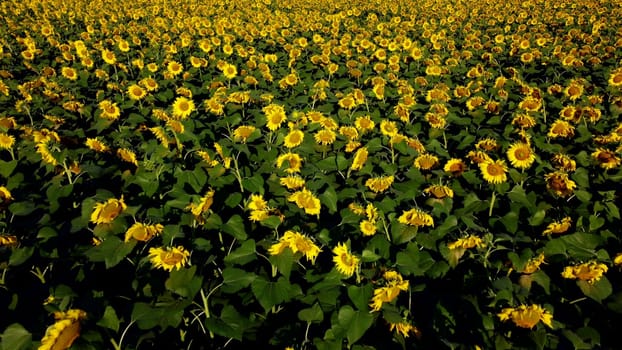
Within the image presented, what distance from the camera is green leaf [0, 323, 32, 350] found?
197cm

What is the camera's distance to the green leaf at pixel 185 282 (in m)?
2.61

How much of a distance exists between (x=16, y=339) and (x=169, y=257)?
946mm

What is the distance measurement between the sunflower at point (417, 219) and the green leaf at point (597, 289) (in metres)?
1.16

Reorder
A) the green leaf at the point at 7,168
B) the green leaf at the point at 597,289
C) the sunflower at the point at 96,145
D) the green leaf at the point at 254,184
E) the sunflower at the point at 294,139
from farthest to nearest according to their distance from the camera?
the sunflower at the point at 294,139, the sunflower at the point at 96,145, the green leaf at the point at 7,168, the green leaf at the point at 254,184, the green leaf at the point at 597,289

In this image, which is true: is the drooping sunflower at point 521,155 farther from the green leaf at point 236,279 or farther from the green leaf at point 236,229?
the green leaf at point 236,279

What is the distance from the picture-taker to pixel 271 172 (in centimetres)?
438

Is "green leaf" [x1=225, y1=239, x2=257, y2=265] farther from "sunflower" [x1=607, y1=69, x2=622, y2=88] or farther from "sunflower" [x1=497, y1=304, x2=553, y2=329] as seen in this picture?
"sunflower" [x1=607, y1=69, x2=622, y2=88]

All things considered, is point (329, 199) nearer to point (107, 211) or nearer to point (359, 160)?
point (359, 160)

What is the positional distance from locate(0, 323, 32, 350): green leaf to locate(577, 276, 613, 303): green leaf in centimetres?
355

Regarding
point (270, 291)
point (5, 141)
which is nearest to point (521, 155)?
point (270, 291)

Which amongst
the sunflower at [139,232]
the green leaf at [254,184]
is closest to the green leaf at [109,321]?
the sunflower at [139,232]

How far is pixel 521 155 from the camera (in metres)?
4.61

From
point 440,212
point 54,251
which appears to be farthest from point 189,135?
point 440,212

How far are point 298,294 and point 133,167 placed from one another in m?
3.00
